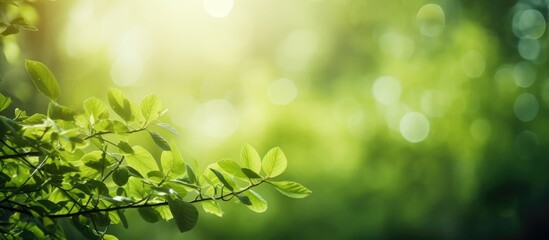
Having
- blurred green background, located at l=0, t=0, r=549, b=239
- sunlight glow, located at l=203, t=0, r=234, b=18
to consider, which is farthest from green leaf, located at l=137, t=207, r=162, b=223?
sunlight glow, located at l=203, t=0, r=234, b=18

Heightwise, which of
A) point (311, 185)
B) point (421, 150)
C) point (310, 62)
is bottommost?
point (311, 185)

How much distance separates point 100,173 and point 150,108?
0.19 metres

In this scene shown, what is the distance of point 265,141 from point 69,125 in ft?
36.4

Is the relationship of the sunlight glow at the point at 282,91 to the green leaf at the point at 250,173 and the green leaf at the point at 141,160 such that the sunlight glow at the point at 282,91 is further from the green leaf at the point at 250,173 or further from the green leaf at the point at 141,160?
the green leaf at the point at 250,173

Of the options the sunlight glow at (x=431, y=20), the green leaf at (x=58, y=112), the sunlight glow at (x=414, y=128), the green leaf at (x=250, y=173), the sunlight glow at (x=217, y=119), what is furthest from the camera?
the sunlight glow at (x=431, y=20)

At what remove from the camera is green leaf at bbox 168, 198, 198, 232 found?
1.33 meters

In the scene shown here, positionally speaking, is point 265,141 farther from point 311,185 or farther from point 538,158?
point 538,158

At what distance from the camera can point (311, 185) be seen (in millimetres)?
12055

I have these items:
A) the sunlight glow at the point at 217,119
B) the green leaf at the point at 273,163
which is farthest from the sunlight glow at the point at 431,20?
the green leaf at the point at 273,163

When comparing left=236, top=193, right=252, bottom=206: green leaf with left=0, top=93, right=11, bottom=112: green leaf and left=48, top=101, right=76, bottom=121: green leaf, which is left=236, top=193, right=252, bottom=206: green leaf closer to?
left=48, top=101, right=76, bottom=121: green leaf

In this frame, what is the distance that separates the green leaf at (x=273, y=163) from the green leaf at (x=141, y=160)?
0.80ft

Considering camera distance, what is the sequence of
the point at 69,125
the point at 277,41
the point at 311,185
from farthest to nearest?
the point at 277,41
the point at 311,185
the point at 69,125

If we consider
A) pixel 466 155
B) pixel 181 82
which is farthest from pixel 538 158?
pixel 181 82

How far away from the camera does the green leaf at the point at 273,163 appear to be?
1512 millimetres
